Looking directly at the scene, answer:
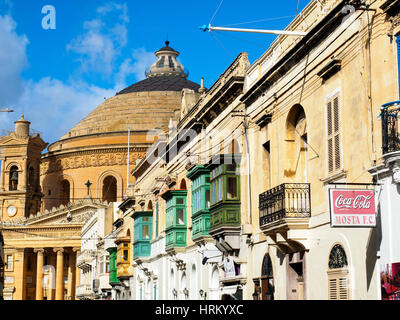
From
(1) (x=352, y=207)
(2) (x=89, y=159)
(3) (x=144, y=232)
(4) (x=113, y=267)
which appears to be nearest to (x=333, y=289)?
(1) (x=352, y=207)

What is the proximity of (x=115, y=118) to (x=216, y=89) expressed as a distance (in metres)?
67.6

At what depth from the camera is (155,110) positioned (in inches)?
3853

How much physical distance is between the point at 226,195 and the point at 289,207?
672cm

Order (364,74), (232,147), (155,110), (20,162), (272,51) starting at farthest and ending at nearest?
(155,110) < (20,162) < (232,147) < (272,51) < (364,74)

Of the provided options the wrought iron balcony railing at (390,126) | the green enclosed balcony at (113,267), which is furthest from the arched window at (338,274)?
the green enclosed balcony at (113,267)

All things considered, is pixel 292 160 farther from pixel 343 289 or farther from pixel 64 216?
pixel 64 216

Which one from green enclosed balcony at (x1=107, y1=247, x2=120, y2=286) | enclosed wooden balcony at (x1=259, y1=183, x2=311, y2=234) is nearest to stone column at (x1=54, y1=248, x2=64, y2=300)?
green enclosed balcony at (x1=107, y1=247, x2=120, y2=286)

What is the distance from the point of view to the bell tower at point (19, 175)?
9088cm

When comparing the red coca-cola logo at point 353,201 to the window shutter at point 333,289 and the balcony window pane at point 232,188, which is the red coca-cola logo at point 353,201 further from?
the balcony window pane at point 232,188

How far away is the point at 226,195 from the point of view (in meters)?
28.6

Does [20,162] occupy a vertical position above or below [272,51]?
above

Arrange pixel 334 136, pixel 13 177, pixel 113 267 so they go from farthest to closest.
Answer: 1. pixel 13 177
2. pixel 113 267
3. pixel 334 136

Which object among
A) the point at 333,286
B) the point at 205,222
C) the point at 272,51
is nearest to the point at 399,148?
the point at 333,286
